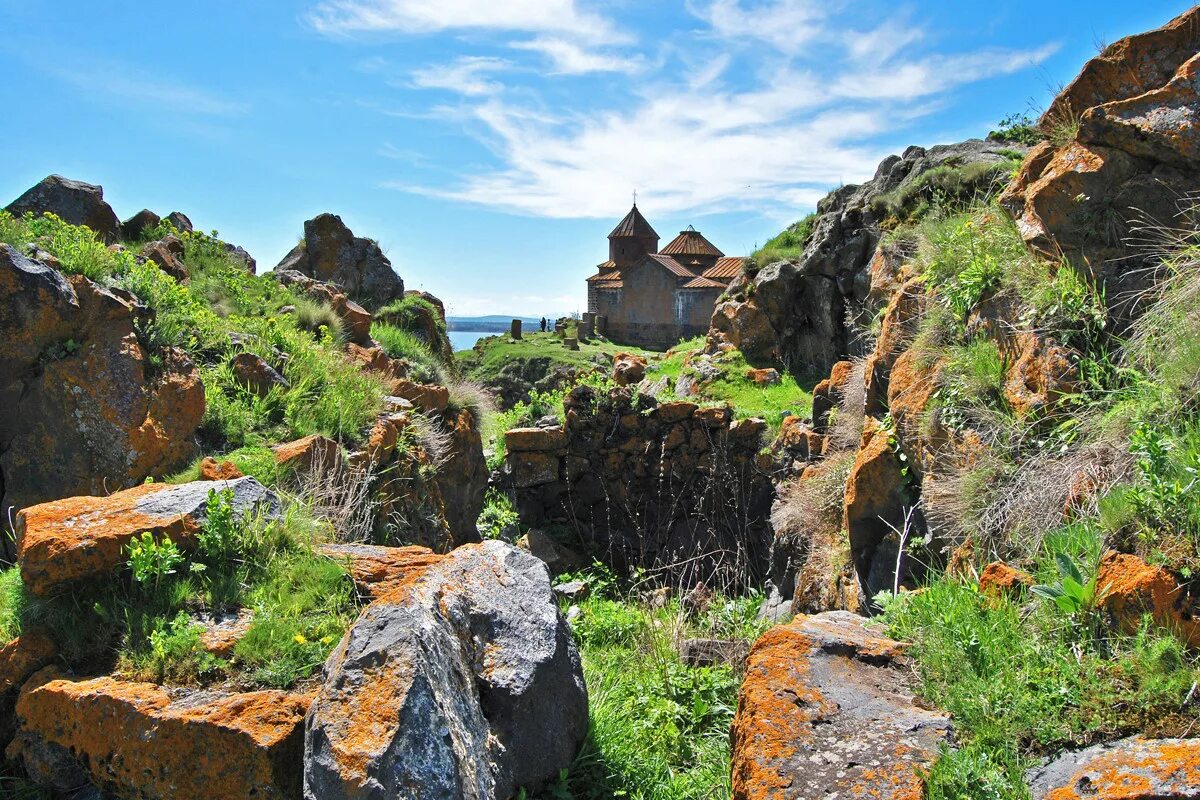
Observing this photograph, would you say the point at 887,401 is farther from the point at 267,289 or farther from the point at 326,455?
the point at 267,289

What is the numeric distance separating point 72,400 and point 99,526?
277 centimetres

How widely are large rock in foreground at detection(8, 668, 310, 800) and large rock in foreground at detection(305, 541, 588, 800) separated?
0.84 feet

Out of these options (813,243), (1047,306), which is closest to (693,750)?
(1047,306)

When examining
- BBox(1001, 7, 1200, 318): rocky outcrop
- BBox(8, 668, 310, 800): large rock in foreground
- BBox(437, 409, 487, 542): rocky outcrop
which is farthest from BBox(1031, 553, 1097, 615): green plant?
BBox(437, 409, 487, 542): rocky outcrop

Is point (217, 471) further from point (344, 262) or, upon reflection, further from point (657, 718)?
point (344, 262)

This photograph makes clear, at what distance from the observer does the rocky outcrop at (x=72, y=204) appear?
10.3m

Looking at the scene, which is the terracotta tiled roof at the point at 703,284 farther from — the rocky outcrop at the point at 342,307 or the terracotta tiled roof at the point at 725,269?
the rocky outcrop at the point at 342,307

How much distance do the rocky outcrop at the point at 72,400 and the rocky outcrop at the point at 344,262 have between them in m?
7.70

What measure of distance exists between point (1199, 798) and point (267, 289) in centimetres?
1053

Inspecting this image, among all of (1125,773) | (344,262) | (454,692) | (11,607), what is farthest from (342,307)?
(1125,773)

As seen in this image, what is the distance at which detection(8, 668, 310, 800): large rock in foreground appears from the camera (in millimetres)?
2756

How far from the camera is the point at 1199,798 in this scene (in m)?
2.19

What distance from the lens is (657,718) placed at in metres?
4.32

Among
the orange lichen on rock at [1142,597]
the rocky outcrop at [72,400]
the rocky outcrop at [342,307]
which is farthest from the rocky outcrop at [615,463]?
the orange lichen on rock at [1142,597]
